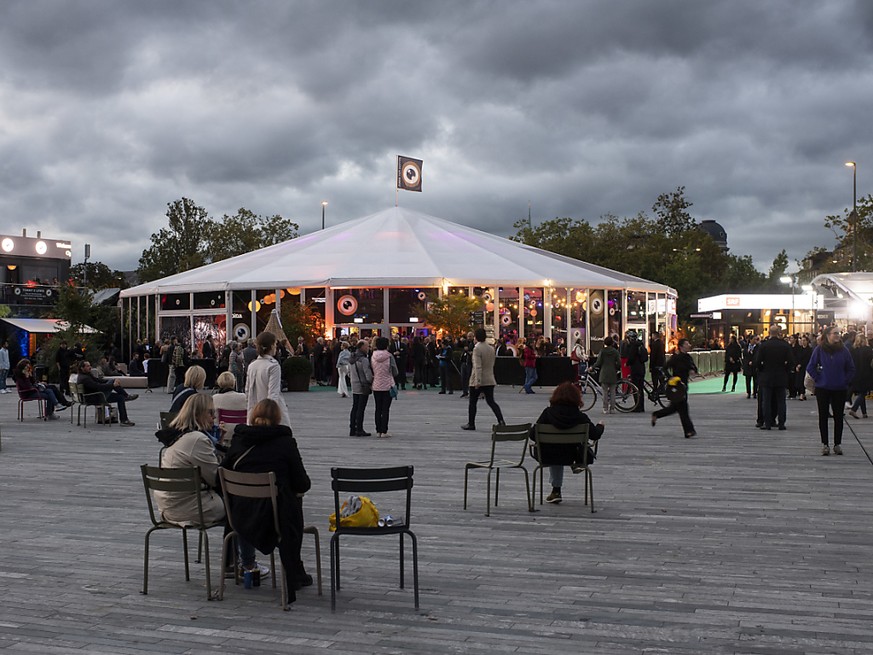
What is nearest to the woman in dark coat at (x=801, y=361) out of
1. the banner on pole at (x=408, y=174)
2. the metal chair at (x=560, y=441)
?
the metal chair at (x=560, y=441)

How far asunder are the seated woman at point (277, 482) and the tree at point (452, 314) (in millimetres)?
29150

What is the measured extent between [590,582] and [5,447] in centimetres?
1173

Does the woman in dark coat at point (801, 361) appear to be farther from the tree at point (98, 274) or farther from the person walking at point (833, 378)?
the tree at point (98, 274)

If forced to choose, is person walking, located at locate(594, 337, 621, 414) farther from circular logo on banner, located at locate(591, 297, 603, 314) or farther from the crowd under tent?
circular logo on banner, located at locate(591, 297, 603, 314)

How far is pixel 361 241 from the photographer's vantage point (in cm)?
4406

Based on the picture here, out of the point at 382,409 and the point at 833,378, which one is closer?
the point at 833,378

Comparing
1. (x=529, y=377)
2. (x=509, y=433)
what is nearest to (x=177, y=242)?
(x=529, y=377)

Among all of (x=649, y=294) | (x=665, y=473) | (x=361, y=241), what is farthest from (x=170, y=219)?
(x=665, y=473)

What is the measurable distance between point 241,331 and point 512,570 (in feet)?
108

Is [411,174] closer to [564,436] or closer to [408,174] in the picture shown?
[408,174]

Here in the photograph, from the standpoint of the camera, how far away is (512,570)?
7.11 metres

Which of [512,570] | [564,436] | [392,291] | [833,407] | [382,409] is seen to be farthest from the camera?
[392,291]

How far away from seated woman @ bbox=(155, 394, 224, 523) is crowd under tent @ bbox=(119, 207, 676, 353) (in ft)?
89.5

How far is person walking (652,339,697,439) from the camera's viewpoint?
16078 mm
